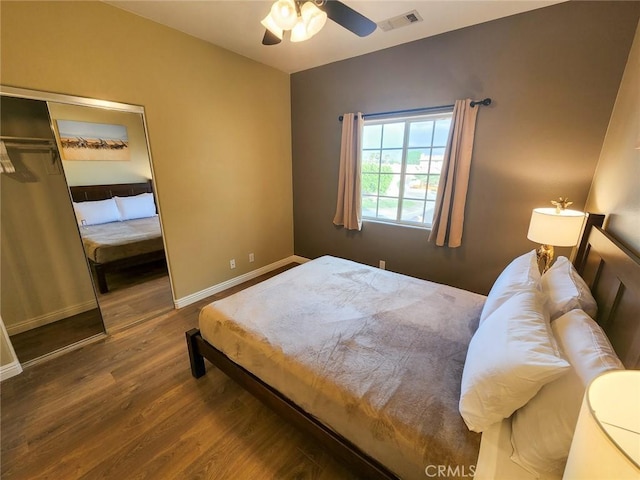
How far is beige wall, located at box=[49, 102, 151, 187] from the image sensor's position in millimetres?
2076

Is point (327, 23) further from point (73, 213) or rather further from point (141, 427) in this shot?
point (141, 427)

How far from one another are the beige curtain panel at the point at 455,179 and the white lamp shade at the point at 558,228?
74cm

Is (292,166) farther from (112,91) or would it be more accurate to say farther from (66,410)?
(66,410)

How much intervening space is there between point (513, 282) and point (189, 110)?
304 centimetres

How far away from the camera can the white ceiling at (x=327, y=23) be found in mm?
2043

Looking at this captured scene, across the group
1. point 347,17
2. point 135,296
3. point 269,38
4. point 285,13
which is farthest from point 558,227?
point 135,296

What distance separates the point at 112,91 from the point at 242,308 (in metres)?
2.07

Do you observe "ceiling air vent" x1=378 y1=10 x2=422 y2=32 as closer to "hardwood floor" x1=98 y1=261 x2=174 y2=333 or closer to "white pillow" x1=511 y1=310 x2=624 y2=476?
"white pillow" x1=511 y1=310 x2=624 y2=476

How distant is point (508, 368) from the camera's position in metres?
0.91

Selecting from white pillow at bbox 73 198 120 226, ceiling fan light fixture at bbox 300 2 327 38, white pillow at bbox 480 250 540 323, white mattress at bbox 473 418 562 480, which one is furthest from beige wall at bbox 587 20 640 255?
white pillow at bbox 73 198 120 226

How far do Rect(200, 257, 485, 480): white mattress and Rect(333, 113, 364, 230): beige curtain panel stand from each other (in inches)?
50.1

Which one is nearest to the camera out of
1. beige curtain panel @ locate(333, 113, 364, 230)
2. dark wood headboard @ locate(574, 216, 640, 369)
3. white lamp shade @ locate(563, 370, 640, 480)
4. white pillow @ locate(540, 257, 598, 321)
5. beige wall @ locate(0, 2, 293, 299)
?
white lamp shade @ locate(563, 370, 640, 480)

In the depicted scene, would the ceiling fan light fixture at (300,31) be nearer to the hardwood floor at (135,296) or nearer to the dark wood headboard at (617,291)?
the dark wood headboard at (617,291)

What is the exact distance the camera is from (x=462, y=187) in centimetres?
260
